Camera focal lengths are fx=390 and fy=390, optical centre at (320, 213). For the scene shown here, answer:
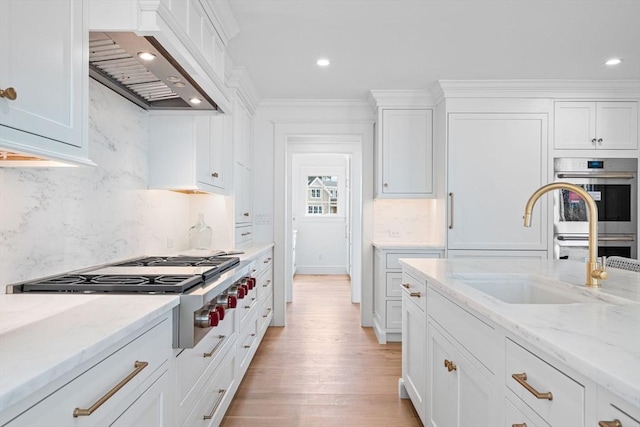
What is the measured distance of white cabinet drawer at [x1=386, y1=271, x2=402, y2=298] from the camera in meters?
3.70

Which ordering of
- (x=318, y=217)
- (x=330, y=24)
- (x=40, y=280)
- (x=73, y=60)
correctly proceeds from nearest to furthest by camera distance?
(x=73, y=60) < (x=40, y=280) < (x=330, y=24) < (x=318, y=217)

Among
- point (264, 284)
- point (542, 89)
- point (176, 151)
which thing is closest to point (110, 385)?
point (176, 151)

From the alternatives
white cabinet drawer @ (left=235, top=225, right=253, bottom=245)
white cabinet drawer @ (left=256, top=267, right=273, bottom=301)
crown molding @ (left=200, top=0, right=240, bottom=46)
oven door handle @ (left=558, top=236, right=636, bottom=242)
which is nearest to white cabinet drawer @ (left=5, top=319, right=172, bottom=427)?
crown molding @ (left=200, top=0, right=240, bottom=46)

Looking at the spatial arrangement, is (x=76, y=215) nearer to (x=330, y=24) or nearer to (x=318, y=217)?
(x=330, y=24)

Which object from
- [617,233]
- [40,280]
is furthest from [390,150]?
[40,280]

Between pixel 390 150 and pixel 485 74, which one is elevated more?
pixel 485 74

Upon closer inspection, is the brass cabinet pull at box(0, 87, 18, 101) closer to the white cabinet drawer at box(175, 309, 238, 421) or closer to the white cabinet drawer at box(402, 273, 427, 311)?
the white cabinet drawer at box(175, 309, 238, 421)

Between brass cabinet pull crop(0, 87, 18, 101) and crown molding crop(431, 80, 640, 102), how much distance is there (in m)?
3.37

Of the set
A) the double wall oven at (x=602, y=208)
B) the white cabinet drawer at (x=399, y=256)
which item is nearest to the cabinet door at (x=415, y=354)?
the white cabinet drawer at (x=399, y=256)

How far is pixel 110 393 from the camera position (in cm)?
92

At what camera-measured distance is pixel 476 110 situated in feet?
12.0

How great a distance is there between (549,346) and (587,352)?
76 millimetres

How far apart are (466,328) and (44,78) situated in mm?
1521

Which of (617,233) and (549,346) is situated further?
(617,233)
